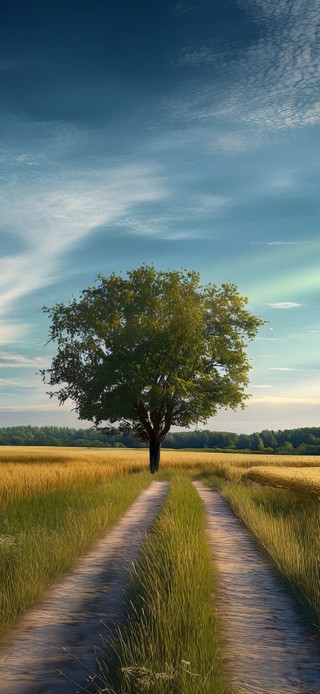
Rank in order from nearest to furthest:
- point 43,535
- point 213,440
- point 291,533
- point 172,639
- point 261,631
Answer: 1. point 172,639
2. point 261,631
3. point 43,535
4. point 291,533
5. point 213,440

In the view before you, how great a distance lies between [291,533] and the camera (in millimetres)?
13508

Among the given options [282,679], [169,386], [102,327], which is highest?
[102,327]

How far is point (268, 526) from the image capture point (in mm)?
14234

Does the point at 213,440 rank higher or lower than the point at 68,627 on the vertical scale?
higher

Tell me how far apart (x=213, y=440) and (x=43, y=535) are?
440ft

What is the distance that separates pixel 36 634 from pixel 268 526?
26.4 ft

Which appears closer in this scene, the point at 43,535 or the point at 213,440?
the point at 43,535

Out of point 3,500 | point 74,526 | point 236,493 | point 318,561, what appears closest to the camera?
point 318,561

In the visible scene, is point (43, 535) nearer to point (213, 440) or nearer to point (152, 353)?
point (152, 353)

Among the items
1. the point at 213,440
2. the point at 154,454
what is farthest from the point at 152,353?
the point at 213,440

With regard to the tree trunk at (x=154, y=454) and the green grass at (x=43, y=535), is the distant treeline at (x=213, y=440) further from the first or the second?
the green grass at (x=43, y=535)

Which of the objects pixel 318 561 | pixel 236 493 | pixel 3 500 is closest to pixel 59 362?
pixel 236 493

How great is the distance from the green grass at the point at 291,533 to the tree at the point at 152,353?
47.3ft

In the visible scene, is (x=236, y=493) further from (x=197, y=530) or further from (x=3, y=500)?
(x=197, y=530)
